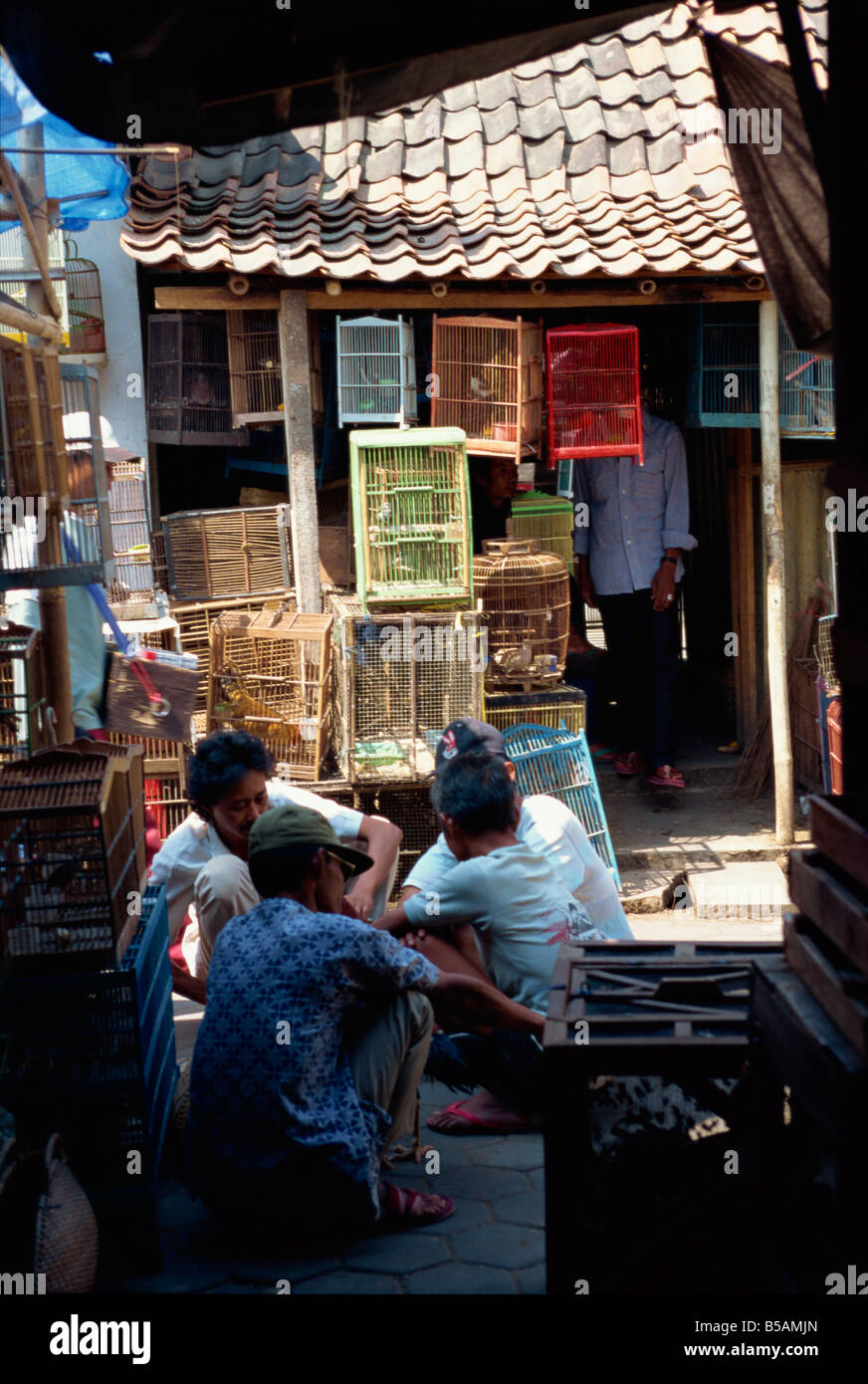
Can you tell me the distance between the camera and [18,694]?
4.27 metres

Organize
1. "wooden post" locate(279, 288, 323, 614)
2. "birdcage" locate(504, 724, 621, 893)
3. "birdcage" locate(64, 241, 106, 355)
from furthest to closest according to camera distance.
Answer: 1. "birdcage" locate(64, 241, 106, 355)
2. "wooden post" locate(279, 288, 323, 614)
3. "birdcage" locate(504, 724, 621, 893)

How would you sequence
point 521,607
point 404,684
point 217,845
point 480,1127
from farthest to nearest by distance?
point 521,607 < point 404,684 < point 217,845 < point 480,1127

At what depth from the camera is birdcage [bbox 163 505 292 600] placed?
898cm

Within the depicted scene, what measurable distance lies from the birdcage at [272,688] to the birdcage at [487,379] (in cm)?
158

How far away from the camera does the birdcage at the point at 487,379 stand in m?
8.53

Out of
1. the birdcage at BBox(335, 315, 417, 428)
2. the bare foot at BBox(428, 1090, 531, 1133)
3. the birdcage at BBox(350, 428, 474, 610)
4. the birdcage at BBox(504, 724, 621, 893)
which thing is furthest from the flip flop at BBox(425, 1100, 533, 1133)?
the birdcage at BBox(335, 315, 417, 428)

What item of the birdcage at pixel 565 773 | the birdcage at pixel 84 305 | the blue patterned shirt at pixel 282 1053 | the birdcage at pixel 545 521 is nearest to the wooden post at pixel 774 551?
the birdcage at pixel 565 773

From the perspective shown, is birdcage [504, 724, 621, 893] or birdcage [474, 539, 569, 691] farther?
birdcage [474, 539, 569, 691]

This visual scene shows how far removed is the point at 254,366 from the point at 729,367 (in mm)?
3147

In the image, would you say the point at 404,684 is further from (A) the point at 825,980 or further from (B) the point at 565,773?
(A) the point at 825,980

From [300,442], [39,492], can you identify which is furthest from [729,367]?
[39,492]

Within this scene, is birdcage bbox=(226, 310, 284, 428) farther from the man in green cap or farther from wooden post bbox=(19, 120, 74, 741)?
the man in green cap

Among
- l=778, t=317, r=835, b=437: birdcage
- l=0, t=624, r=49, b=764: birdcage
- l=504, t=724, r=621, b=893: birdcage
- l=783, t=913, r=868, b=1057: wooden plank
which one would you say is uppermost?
l=778, t=317, r=835, b=437: birdcage

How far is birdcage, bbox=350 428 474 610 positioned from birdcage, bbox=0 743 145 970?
421 centimetres
